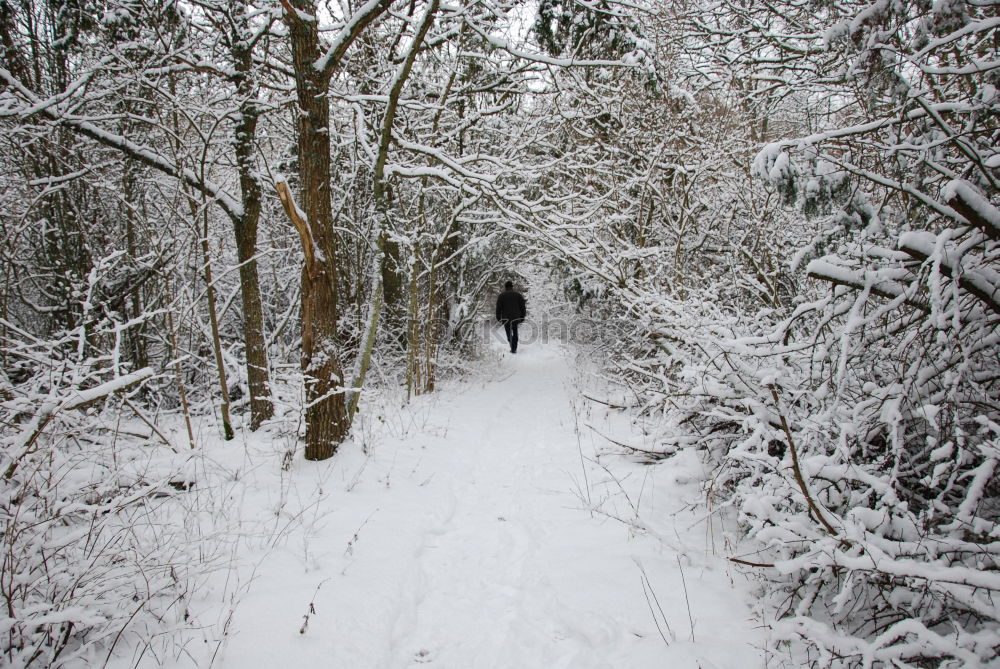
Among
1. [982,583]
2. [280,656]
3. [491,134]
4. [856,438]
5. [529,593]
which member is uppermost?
[491,134]

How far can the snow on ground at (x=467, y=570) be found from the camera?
7.22 ft

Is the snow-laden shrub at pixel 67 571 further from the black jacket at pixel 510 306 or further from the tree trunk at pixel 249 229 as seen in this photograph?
the black jacket at pixel 510 306

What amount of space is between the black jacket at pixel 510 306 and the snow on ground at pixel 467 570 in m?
8.88

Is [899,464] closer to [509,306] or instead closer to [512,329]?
[509,306]

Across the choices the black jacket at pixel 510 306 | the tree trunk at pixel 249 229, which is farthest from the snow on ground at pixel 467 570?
the black jacket at pixel 510 306

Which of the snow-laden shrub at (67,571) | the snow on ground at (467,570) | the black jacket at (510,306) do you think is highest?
the black jacket at (510,306)

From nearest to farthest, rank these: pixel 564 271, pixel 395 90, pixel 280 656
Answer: pixel 280 656, pixel 395 90, pixel 564 271

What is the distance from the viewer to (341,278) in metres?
9.05

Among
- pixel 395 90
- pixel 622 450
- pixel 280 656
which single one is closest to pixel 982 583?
pixel 280 656

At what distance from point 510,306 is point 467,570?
1110 cm

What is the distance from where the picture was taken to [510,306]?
13.8m

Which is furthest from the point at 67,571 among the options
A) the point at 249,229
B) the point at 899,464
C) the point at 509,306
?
the point at 509,306

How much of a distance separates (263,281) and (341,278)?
6.96 feet

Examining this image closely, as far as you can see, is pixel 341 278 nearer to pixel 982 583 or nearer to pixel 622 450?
pixel 622 450
